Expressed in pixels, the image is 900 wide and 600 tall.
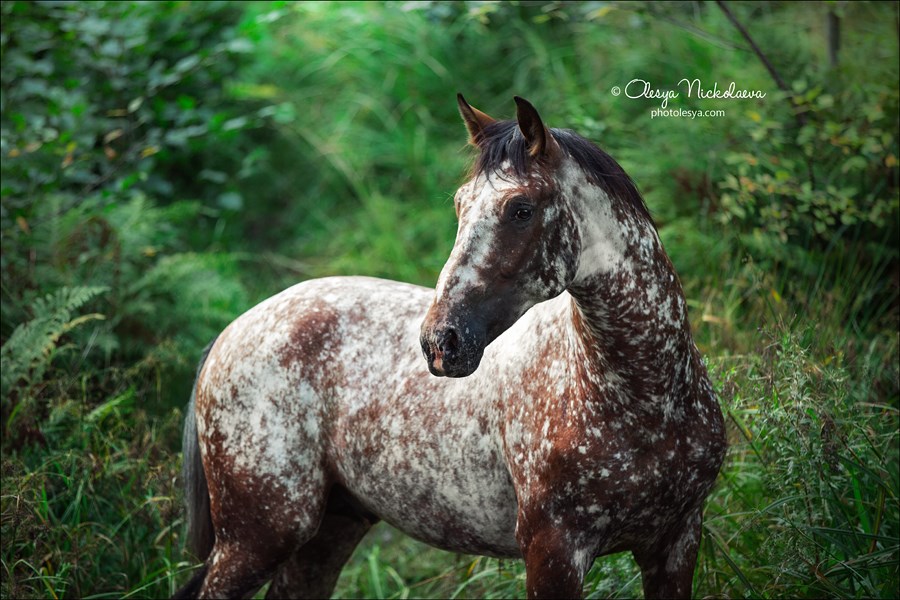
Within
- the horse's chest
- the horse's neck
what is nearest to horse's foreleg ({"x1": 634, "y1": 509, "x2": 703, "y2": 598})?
the horse's chest

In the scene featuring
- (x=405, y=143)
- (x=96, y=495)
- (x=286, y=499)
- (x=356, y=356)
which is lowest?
(x=405, y=143)

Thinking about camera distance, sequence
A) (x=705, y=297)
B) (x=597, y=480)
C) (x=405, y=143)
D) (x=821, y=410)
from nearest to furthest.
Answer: (x=597, y=480), (x=821, y=410), (x=705, y=297), (x=405, y=143)

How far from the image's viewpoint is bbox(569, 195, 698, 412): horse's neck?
234cm

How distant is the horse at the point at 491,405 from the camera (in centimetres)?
224

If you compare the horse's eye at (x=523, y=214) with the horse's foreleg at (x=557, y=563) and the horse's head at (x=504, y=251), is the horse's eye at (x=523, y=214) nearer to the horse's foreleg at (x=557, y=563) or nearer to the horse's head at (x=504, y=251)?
the horse's head at (x=504, y=251)

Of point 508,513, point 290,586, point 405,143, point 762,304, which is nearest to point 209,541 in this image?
point 290,586

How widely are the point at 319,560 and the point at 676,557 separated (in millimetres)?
1450

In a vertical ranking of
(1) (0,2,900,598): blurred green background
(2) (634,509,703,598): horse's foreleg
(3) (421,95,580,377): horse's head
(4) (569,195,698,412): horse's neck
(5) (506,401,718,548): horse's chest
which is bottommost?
(1) (0,2,900,598): blurred green background

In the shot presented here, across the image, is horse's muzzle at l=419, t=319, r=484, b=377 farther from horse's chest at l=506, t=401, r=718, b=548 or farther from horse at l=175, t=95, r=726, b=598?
horse's chest at l=506, t=401, r=718, b=548

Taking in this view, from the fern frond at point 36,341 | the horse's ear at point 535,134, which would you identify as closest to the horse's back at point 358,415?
the horse's ear at point 535,134

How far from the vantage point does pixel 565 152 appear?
2324 millimetres

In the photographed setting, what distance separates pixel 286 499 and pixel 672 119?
3.98 m

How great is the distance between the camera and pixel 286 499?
2971 mm

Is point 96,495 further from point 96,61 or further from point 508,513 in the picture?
point 96,61
